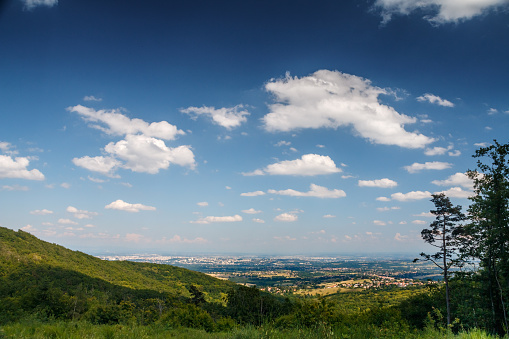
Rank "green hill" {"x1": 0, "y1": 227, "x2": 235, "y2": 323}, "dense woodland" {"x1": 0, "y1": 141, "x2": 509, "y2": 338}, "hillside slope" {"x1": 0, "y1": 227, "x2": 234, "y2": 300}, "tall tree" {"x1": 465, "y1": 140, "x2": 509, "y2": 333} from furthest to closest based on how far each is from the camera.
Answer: "hillside slope" {"x1": 0, "y1": 227, "x2": 234, "y2": 300} < "green hill" {"x1": 0, "y1": 227, "x2": 235, "y2": 323} < "tall tree" {"x1": 465, "y1": 140, "x2": 509, "y2": 333} < "dense woodland" {"x1": 0, "y1": 141, "x2": 509, "y2": 338}

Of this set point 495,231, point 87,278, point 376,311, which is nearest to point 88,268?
point 87,278

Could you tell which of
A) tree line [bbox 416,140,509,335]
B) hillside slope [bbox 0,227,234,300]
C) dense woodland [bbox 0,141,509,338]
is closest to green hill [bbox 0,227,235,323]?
hillside slope [bbox 0,227,234,300]

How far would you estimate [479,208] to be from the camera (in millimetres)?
17297

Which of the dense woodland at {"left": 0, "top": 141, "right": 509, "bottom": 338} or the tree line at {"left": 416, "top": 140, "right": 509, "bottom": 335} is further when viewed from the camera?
the tree line at {"left": 416, "top": 140, "right": 509, "bottom": 335}

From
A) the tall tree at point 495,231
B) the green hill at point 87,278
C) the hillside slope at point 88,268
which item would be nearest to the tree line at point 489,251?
the tall tree at point 495,231

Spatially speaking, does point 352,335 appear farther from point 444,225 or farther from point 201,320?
point 444,225

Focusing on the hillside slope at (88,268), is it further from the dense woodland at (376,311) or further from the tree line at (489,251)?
the tree line at (489,251)

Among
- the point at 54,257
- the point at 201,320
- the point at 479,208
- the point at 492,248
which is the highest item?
the point at 479,208

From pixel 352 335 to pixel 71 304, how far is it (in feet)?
192

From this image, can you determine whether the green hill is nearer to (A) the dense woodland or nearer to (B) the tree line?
(A) the dense woodland

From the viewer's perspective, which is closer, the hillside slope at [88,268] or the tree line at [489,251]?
the tree line at [489,251]

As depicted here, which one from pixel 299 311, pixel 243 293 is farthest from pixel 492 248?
pixel 243 293

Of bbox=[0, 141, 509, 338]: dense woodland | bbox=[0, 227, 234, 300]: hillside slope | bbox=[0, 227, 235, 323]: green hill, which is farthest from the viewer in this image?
bbox=[0, 227, 234, 300]: hillside slope

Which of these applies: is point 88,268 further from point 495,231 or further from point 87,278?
point 495,231
